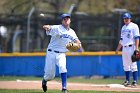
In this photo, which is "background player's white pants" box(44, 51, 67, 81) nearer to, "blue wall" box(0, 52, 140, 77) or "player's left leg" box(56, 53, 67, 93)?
"player's left leg" box(56, 53, 67, 93)

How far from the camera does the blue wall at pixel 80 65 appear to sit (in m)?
19.0

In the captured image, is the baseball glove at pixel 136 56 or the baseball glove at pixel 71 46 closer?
the baseball glove at pixel 71 46

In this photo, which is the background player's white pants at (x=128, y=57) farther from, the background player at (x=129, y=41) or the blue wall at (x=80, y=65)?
the blue wall at (x=80, y=65)

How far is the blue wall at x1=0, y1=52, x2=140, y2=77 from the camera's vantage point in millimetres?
18969

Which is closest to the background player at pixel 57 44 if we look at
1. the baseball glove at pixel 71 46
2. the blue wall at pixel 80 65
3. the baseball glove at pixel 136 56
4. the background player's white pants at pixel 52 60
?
the background player's white pants at pixel 52 60

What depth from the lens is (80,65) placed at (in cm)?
1928

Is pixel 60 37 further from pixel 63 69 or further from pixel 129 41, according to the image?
pixel 129 41

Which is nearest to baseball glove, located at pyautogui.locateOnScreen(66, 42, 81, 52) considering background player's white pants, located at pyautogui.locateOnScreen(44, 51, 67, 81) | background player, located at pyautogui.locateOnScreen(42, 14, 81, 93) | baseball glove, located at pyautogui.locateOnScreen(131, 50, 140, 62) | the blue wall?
background player, located at pyautogui.locateOnScreen(42, 14, 81, 93)

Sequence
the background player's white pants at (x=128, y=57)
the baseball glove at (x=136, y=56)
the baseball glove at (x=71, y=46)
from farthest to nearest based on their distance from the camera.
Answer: the background player's white pants at (x=128, y=57), the baseball glove at (x=136, y=56), the baseball glove at (x=71, y=46)

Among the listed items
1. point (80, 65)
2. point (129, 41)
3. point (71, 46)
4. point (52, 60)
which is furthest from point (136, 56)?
point (80, 65)

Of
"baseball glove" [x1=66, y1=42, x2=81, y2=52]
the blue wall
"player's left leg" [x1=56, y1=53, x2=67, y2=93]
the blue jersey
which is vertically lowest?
the blue wall

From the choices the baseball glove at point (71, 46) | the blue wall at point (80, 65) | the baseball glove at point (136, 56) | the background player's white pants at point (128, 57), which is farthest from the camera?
the blue wall at point (80, 65)


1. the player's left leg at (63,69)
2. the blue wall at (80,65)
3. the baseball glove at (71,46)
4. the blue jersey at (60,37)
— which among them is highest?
the blue jersey at (60,37)

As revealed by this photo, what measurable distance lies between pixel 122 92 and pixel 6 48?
17.5 meters
